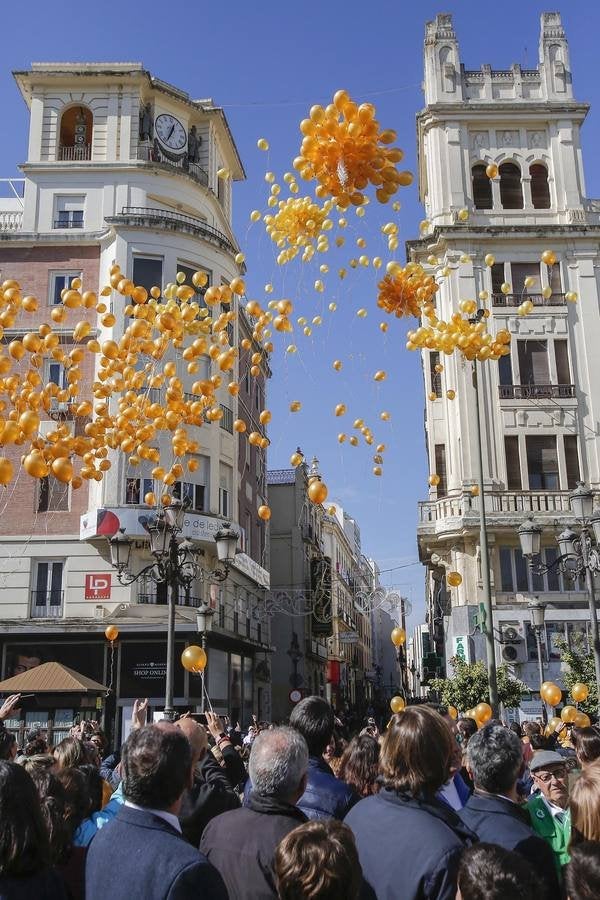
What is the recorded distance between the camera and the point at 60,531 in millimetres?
27297

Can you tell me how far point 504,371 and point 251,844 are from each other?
26413 millimetres

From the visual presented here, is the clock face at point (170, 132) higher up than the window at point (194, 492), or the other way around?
the clock face at point (170, 132)

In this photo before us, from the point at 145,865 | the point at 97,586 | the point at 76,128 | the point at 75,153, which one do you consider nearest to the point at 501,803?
the point at 145,865

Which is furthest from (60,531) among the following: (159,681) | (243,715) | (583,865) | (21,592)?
(583,865)

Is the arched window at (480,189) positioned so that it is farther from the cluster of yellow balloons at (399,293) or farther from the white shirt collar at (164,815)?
the white shirt collar at (164,815)

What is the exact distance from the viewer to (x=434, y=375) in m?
30.0

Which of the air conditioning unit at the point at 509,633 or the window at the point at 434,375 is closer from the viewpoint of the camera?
the air conditioning unit at the point at 509,633

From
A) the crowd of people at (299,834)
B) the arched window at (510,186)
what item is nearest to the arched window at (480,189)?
the arched window at (510,186)

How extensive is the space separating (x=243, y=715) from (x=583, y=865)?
1305 inches

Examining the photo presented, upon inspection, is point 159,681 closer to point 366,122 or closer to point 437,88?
point 366,122

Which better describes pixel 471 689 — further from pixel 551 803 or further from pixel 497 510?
pixel 551 803

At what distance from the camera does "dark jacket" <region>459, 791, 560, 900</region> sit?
3615 mm

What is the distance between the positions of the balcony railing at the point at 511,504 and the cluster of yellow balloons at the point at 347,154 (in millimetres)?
17867

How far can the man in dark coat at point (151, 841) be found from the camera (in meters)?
3.01
